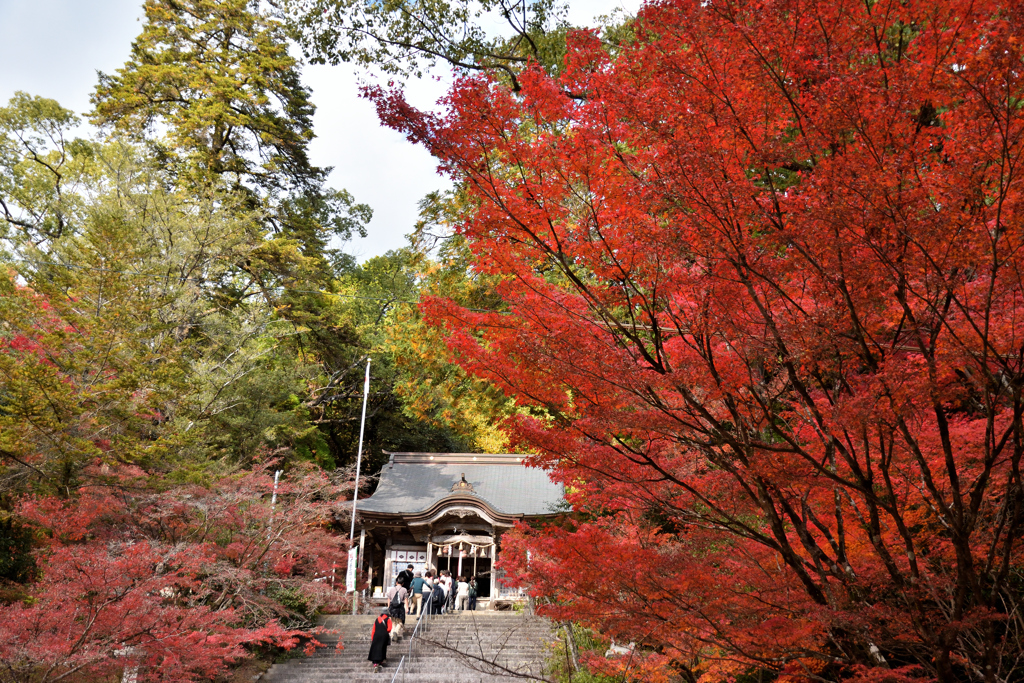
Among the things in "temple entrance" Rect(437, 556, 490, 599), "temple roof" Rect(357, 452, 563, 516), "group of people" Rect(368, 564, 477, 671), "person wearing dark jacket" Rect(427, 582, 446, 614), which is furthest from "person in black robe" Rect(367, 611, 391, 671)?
"temple entrance" Rect(437, 556, 490, 599)

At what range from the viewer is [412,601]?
50.5ft

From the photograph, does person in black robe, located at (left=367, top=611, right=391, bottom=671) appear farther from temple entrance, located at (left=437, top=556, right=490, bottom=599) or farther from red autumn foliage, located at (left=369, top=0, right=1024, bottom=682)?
temple entrance, located at (left=437, top=556, right=490, bottom=599)

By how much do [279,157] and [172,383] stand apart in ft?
51.9

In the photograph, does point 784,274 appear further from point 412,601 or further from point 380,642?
point 412,601

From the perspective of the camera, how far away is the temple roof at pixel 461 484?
1977 centimetres

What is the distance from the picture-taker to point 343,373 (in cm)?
2581

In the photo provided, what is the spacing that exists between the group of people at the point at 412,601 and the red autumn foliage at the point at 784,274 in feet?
24.5

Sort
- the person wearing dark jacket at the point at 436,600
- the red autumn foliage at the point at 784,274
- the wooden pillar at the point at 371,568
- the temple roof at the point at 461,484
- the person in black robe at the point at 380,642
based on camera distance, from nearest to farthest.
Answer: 1. the red autumn foliage at the point at 784,274
2. the person in black robe at the point at 380,642
3. the person wearing dark jacket at the point at 436,600
4. the temple roof at the point at 461,484
5. the wooden pillar at the point at 371,568

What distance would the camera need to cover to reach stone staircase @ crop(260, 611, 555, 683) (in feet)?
34.3

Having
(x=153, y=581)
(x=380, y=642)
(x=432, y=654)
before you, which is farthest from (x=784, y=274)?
(x=432, y=654)

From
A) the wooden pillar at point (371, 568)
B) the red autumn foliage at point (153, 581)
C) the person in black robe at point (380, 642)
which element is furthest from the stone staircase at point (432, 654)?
the wooden pillar at point (371, 568)

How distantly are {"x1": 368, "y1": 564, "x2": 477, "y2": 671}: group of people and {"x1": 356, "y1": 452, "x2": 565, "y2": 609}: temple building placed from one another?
885 mm

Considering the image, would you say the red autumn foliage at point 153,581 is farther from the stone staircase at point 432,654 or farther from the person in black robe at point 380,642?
the person in black robe at point 380,642

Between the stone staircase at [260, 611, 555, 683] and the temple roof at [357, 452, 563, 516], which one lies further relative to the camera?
the temple roof at [357, 452, 563, 516]
